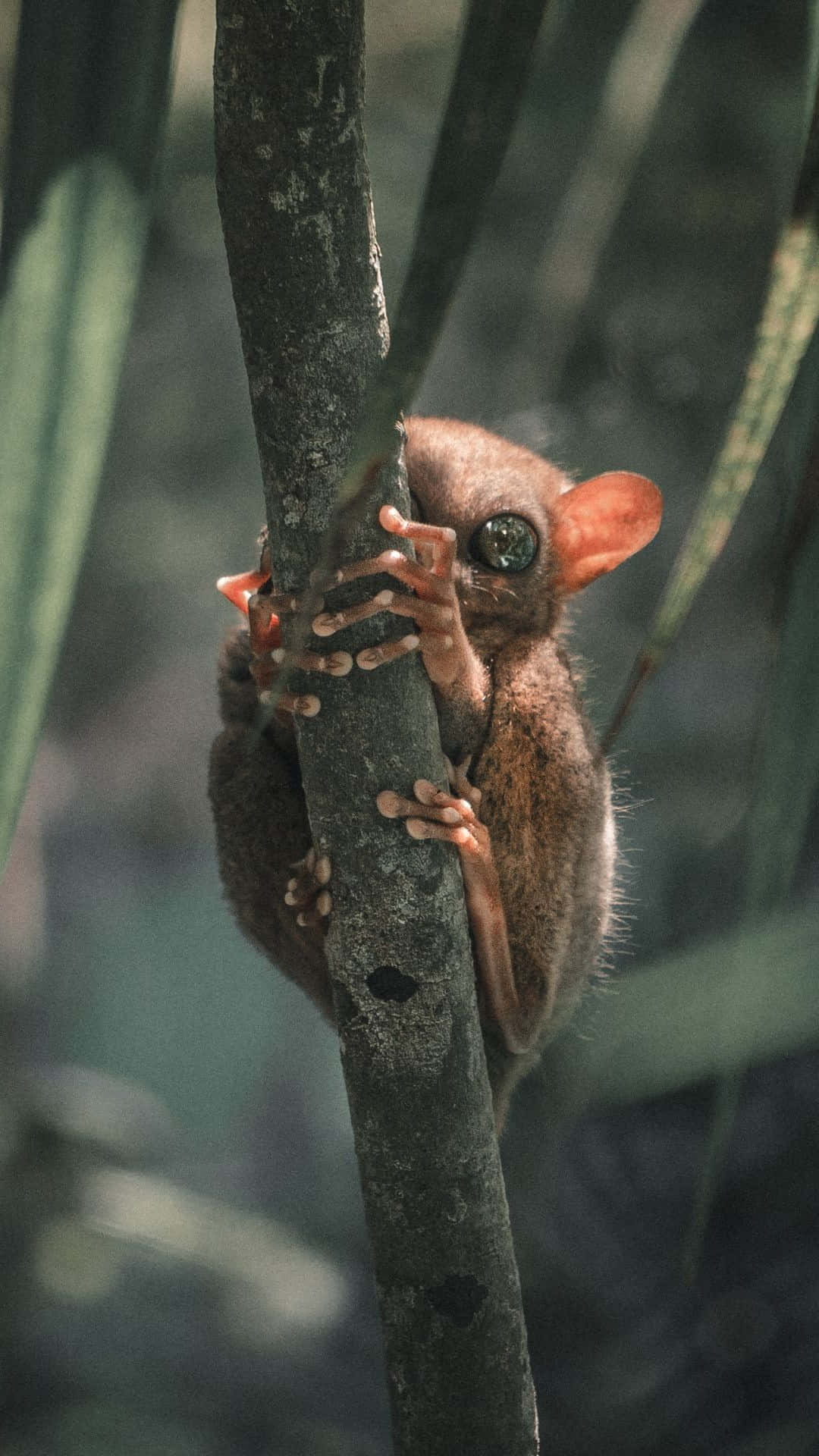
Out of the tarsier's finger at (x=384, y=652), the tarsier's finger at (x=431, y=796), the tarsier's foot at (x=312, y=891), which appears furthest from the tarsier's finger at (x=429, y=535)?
the tarsier's foot at (x=312, y=891)

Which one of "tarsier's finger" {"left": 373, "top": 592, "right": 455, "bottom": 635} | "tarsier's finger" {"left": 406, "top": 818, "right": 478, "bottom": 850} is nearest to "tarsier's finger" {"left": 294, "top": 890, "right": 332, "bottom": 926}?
"tarsier's finger" {"left": 406, "top": 818, "right": 478, "bottom": 850}

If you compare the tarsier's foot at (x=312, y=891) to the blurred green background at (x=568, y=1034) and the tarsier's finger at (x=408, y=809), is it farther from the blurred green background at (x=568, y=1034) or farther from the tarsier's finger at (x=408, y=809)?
the blurred green background at (x=568, y=1034)

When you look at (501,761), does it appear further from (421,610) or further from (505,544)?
(421,610)

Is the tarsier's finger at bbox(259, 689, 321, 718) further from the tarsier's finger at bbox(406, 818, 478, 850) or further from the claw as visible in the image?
the claw

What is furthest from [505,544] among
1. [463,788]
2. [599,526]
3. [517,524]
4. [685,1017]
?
[685,1017]

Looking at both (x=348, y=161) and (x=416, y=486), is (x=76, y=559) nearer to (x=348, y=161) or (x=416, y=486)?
(x=348, y=161)

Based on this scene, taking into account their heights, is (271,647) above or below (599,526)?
below
